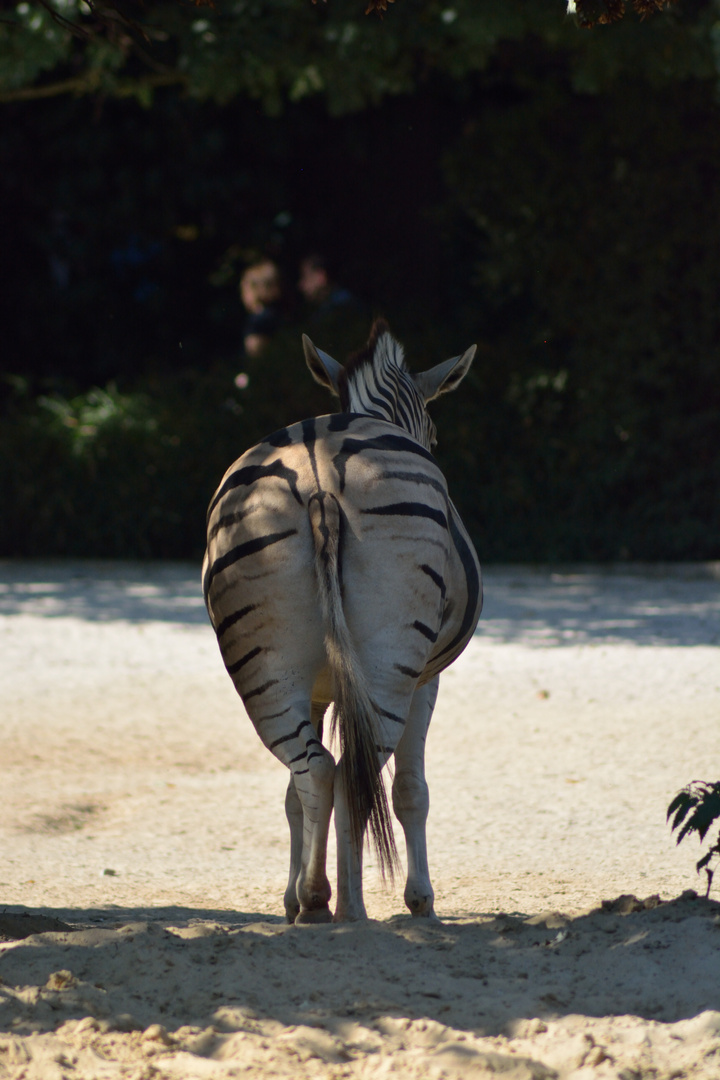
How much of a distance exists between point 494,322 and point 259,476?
12112mm

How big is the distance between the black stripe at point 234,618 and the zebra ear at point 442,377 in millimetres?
1517

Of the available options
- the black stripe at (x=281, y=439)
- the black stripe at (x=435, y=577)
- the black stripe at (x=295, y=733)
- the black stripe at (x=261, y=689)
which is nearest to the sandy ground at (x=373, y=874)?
the black stripe at (x=295, y=733)

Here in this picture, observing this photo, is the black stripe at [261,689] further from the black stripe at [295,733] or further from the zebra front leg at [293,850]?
the zebra front leg at [293,850]

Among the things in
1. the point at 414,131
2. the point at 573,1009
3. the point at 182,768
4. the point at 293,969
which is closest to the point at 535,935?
the point at 573,1009

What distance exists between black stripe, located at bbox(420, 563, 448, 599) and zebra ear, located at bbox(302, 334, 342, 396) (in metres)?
1.14

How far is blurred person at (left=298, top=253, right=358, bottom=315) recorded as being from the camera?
1616 centimetres

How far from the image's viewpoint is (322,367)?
4.72 meters

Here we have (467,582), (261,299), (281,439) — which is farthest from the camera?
(261,299)

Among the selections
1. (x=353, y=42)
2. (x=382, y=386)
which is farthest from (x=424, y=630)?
(x=353, y=42)

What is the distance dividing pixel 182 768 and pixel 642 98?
384 inches

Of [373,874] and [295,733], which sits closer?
[295,733]

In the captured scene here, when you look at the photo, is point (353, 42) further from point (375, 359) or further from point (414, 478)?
point (414, 478)

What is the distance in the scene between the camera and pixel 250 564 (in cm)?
370

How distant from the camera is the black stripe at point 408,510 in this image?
12.2 ft
